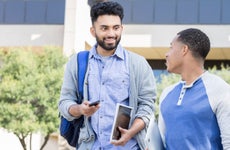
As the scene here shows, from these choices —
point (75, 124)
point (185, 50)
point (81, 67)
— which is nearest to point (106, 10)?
point (81, 67)

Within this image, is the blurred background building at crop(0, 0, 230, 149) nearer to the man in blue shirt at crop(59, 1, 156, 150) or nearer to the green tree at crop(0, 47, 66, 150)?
the green tree at crop(0, 47, 66, 150)

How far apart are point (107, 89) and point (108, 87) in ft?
0.06

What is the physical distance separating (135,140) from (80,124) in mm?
416

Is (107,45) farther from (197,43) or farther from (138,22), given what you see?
(138,22)

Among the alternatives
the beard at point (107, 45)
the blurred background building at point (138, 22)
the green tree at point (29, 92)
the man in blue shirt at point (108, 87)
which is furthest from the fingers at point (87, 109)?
the blurred background building at point (138, 22)

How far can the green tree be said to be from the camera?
2741cm

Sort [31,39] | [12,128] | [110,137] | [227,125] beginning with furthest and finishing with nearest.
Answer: [31,39] → [12,128] → [110,137] → [227,125]

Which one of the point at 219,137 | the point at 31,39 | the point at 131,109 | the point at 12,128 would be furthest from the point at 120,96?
the point at 31,39

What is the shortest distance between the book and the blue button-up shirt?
181 millimetres

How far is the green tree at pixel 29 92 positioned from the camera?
27.4 meters

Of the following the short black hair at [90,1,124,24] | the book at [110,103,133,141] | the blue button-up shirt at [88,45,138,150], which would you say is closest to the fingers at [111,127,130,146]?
the book at [110,103,133,141]

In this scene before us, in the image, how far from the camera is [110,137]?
4.09m

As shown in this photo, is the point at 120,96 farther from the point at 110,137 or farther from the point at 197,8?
the point at 197,8

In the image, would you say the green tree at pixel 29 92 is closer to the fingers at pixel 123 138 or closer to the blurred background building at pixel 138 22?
the blurred background building at pixel 138 22
